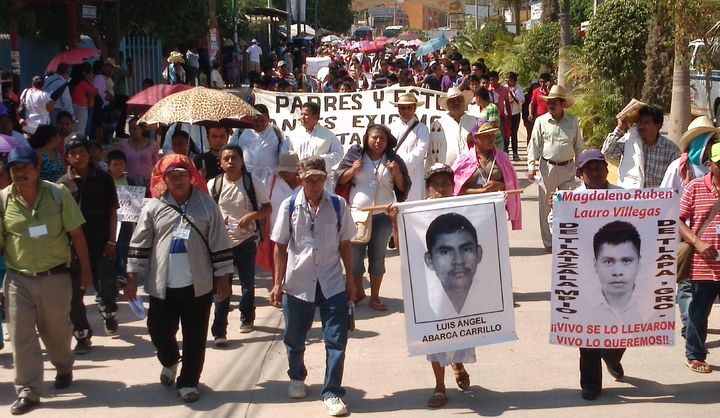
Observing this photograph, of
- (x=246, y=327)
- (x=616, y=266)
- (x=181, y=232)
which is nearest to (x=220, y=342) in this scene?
(x=246, y=327)

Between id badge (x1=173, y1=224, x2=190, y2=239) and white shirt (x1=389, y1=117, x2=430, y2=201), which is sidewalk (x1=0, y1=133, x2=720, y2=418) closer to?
id badge (x1=173, y1=224, x2=190, y2=239)

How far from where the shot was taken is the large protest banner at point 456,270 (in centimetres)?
691

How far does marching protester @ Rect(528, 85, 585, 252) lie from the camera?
1130 cm

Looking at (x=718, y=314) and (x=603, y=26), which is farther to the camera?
(x=603, y=26)

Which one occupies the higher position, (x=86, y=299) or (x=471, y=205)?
(x=471, y=205)

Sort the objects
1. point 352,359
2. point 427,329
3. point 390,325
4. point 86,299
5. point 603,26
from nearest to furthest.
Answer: point 427,329 → point 352,359 → point 390,325 → point 86,299 → point 603,26

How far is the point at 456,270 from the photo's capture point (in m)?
6.92

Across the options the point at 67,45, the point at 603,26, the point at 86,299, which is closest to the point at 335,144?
the point at 86,299

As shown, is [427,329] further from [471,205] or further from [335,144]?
[335,144]

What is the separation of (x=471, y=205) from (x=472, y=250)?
291mm

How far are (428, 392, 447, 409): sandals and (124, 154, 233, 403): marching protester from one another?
153 centimetres

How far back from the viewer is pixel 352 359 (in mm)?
8000

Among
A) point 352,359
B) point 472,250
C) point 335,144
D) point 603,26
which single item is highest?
point 603,26

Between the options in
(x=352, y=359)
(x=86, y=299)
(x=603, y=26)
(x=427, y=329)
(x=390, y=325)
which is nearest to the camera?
(x=427, y=329)
